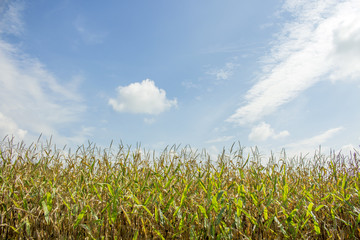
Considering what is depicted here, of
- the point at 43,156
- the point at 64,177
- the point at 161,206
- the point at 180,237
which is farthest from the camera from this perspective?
the point at 43,156

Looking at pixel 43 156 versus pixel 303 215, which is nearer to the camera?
pixel 303 215

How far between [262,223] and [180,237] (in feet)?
2.88

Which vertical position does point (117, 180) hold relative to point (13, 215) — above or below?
above

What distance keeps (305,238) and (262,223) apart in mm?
495

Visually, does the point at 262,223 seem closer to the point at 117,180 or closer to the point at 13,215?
the point at 117,180

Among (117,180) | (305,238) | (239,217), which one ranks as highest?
(117,180)

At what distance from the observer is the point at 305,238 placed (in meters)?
3.19

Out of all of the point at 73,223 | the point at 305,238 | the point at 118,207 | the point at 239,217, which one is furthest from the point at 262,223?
the point at 73,223

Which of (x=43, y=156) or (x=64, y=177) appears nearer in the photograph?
(x=64, y=177)

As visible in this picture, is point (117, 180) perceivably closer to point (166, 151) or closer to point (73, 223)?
point (73, 223)

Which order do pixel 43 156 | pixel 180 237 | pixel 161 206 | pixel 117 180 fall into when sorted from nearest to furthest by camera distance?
pixel 180 237
pixel 161 206
pixel 117 180
pixel 43 156

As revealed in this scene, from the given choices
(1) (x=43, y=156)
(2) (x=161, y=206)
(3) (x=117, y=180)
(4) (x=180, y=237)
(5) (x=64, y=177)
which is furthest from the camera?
(1) (x=43, y=156)

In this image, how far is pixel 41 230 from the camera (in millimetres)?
3072

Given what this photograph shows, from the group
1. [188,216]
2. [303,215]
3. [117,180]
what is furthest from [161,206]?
[303,215]
